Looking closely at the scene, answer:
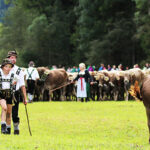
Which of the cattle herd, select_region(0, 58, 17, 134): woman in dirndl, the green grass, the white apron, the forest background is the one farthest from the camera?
the forest background

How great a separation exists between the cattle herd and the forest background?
2073 centimetres

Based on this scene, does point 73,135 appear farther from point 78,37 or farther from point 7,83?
point 78,37

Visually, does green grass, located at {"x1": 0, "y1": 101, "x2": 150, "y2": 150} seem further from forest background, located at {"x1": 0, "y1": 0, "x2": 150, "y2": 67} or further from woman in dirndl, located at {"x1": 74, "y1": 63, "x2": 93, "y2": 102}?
forest background, located at {"x1": 0, "y1": 0, "x2": 150, "y2": 67}

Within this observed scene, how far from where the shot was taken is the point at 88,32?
5953 centimetres

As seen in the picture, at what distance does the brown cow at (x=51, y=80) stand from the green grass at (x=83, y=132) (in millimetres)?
9650

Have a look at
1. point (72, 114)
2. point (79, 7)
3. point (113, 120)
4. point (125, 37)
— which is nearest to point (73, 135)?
point (113, 120)

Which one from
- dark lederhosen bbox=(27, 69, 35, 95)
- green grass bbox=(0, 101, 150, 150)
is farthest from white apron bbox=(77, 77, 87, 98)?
green grass bbox=(0, 101, 150, 150)

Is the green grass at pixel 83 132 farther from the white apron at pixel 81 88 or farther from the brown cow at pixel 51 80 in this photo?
the brown cow at pixel 51 80

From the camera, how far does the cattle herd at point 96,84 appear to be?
29.6 metres

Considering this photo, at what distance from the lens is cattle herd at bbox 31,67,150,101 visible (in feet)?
97.1

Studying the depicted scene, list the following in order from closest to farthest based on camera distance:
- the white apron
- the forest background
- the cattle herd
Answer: the white apron → the cattle herd → the forest background

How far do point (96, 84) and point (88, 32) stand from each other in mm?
29841

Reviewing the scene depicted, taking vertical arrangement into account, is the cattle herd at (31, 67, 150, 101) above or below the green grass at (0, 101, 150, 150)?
above

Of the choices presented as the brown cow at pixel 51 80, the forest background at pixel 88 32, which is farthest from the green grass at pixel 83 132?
the forest background at pixel 88 32
